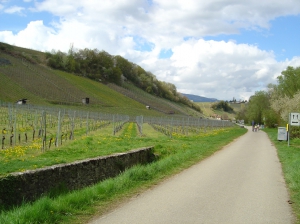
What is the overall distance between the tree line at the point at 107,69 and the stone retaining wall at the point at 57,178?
96853 millimetres

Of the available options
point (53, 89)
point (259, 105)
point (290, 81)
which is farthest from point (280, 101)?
point (53, 89)

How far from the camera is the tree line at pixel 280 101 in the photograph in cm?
4469

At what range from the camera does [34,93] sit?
237ft

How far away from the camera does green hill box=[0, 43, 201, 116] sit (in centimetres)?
7088

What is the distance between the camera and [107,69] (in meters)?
120

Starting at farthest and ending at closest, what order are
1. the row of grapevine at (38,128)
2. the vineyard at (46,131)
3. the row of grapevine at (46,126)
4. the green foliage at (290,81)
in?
1. the green foliage at (290,81)
2. the row of grapevine at (46,126)
3. the row of grapevine at (38,128)
4. the vineyard at (46,131)

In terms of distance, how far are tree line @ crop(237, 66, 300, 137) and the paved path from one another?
29.1 meters

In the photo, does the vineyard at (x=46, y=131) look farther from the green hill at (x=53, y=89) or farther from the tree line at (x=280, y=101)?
the green hill at (x=53, y=89)

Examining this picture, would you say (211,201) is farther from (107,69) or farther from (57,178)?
(107,69)

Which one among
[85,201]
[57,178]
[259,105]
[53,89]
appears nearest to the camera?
[85,201]

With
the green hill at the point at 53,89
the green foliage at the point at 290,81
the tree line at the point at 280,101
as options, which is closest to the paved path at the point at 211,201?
the tree line at the point at 280,101

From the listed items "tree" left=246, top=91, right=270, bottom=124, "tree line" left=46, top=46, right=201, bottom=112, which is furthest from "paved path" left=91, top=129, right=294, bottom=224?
"tree line" left=46, top=46, right=201, bottom=112

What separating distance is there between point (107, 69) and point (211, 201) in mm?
113850

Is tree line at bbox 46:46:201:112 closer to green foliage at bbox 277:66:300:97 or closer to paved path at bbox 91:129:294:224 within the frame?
green foliage at bbox 277:66:300:97
